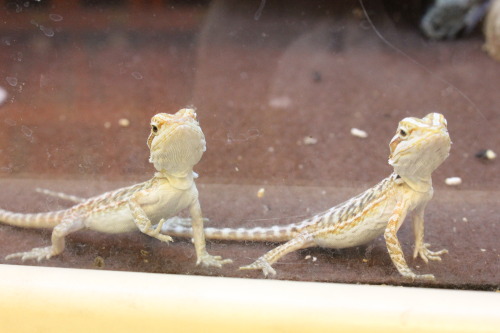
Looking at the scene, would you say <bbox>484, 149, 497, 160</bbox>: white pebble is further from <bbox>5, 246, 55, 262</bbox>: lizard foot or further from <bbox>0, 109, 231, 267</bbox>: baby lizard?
<bbox>5, 246, 55, 262</bbox>: lizard foot

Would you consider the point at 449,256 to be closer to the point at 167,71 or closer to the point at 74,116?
the point at 167,71

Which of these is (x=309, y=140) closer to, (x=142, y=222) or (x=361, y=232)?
(x=361, y=232)

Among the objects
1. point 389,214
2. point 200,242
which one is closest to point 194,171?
point 200,242

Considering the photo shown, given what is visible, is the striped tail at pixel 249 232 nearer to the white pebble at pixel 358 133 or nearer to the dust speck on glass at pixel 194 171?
the dust speck on glass at pixel 194 171

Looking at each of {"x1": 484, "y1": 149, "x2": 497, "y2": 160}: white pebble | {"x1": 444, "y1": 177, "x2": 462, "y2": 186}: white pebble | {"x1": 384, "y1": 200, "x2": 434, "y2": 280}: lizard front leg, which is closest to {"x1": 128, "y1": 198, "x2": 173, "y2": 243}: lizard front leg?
{"x1": 384, "y1": 200, "x2": 434, "y2": 280}: lizard front leg

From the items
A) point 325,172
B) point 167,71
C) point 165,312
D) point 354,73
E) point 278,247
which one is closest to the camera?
point 165,312

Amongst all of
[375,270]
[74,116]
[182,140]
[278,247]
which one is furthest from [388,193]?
[74,116]
